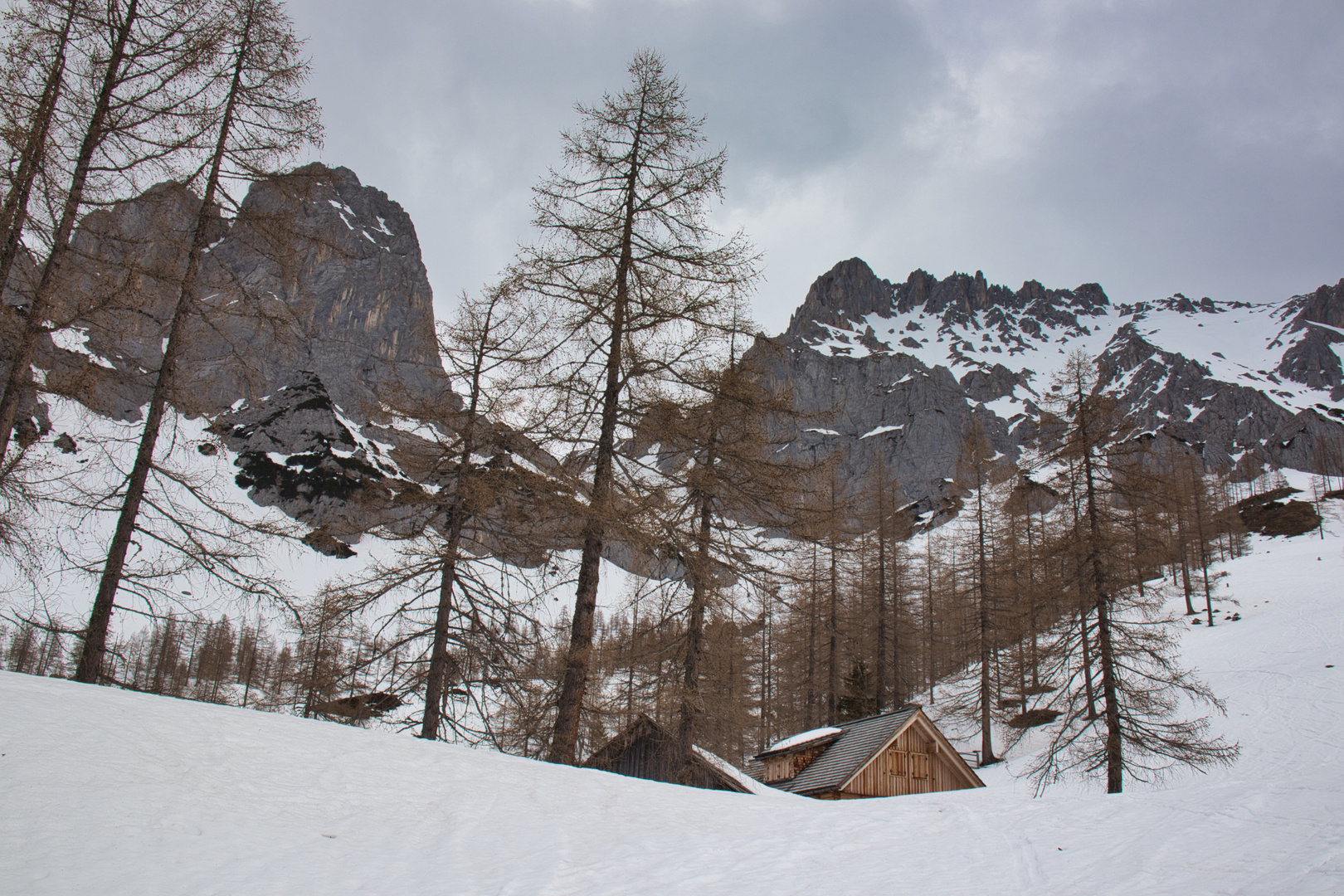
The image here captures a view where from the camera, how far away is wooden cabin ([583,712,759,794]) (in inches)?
521

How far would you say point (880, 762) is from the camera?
A: 62.1 feet

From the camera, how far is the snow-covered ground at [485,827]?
3.07m

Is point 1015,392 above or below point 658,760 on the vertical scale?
above

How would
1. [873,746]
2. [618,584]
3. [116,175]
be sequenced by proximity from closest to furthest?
[116,175] < [873,746] < [618,584]

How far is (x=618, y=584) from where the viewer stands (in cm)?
8969

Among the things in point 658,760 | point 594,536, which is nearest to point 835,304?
point 658,760

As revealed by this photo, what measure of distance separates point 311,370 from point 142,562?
105 m

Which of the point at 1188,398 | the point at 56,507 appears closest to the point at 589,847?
the point at 56,507

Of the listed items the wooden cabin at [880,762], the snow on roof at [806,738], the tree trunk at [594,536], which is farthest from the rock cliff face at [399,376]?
the snow on roof at [806,738]

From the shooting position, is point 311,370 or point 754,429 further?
point 311,370

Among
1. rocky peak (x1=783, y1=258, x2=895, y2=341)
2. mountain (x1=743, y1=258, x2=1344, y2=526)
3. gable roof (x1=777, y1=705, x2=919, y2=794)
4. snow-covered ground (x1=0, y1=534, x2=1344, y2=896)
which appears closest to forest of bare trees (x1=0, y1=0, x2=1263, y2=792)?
snow-covered ground (x1=0, y1=534, x2=1344, y2=896)

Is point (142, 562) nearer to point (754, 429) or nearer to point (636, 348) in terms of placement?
point (636, 348)

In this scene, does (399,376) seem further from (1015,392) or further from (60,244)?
(1015,392)

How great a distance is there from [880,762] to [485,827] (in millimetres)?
17525
